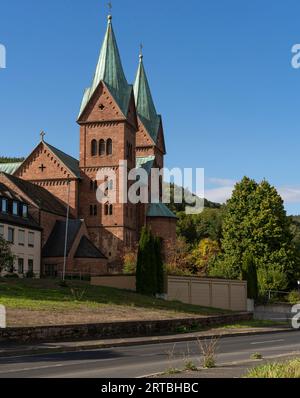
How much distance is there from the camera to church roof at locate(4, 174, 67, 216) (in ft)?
227

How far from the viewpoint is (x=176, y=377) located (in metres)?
12.5

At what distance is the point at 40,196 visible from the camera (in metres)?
72.5

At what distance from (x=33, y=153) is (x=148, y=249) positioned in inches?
1374

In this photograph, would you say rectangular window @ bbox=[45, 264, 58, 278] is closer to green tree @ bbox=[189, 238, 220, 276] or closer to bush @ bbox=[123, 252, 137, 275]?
bush @ bbox=[123, 252, 137, 275]

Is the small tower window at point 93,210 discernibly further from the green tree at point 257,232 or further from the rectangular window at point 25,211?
the green tree at point 257,232

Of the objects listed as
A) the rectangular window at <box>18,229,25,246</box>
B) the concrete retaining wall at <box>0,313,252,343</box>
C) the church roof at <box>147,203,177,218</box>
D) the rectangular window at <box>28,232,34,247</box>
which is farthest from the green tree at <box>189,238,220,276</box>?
the concrete retaining wall at <box>0,313,252,343</box>

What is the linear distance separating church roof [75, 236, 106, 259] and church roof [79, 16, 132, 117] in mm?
16386

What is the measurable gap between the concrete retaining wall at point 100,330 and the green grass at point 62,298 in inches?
146

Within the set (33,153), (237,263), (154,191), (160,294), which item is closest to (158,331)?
(160,294)

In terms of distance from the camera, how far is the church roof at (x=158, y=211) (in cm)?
8300

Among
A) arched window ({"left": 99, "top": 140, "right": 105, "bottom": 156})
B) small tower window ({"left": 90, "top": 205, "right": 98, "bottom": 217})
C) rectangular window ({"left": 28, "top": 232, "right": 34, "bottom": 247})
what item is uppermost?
arched window ({"left": 99, "top": 140, "right": 105, "bottom": 156})

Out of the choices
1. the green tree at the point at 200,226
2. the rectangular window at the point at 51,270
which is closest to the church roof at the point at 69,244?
the rectangular window at the point at 51,270

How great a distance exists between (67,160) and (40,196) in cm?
1032

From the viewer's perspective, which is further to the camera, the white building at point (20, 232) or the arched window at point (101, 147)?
the arched window at point (101, 147)
